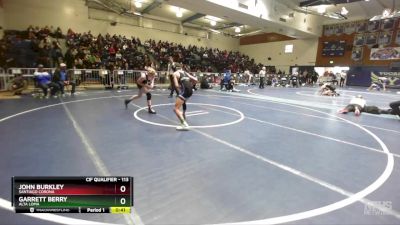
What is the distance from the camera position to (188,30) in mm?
31859

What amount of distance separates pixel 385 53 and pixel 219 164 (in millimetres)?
29403

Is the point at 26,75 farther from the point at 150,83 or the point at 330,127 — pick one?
the point at 330,127

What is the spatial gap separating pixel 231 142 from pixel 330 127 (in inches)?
138

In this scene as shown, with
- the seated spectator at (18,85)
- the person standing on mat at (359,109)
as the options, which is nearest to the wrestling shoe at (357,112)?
the person standing on mat at (359,109)

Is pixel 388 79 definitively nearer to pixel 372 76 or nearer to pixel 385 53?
pixel 372 76

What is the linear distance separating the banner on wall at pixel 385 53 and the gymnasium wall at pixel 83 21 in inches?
777

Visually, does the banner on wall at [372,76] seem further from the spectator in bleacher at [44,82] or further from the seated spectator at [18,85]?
the seated spectator at [18,85]

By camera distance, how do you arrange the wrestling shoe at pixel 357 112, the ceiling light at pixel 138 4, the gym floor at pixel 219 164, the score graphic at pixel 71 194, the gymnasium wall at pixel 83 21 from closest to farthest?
the score graphic at pixel 71 194 < the gym floor at pixel 219 164 < the wrestling shoe at pixel 357 112 < the gymnasium wall at pixel 83 21 < the ceiling light at pixel 138 4

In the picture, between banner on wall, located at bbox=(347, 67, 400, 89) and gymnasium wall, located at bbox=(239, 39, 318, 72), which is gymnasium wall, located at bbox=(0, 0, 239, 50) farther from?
banner on wall, located at bbox=(347, 67, 400, 89)

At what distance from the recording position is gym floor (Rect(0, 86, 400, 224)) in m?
2.67

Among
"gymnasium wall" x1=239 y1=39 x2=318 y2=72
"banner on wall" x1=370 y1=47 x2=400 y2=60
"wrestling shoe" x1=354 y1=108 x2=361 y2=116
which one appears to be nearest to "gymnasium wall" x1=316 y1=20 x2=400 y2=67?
"banner on wall" x1=370 y1=47 x2=400 y2=60

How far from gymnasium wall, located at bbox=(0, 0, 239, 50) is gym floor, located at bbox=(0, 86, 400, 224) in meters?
16.4

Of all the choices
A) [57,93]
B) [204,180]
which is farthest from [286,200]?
[57,93]

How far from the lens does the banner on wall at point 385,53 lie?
24.4 metres
